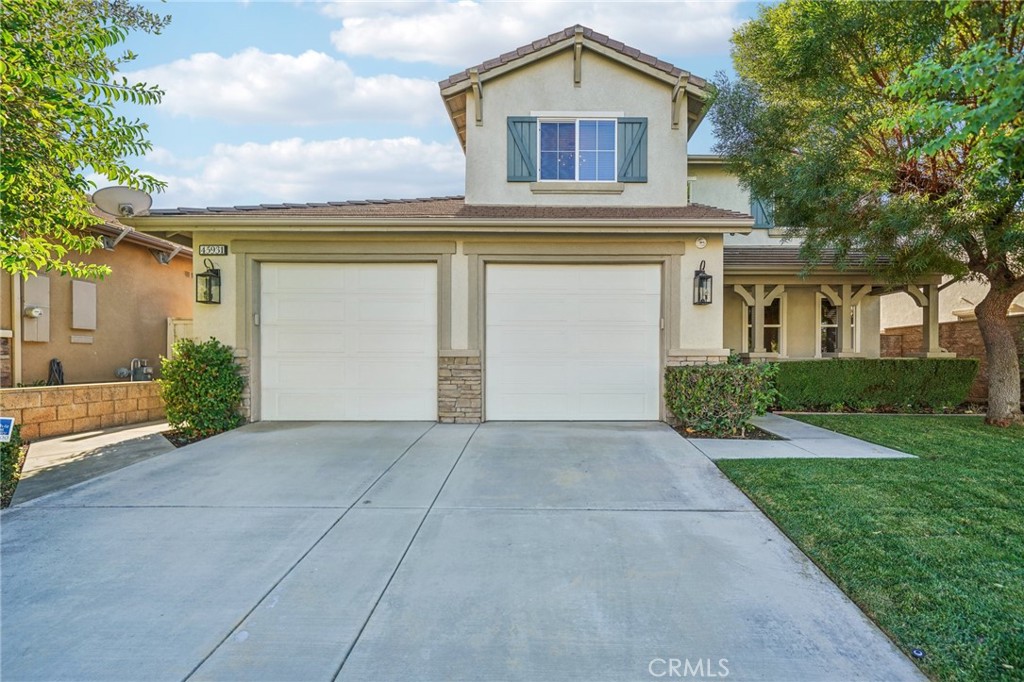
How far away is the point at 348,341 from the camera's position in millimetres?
7879

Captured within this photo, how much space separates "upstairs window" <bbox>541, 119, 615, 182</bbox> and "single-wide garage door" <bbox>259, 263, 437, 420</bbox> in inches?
110

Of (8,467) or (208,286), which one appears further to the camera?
(208,286)

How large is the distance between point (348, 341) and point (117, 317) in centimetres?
566

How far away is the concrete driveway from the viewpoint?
2.35 meters

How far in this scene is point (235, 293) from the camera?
774 centimetres

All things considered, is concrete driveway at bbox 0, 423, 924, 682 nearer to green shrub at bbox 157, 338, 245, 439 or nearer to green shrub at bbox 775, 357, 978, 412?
green shrub at bbox 157, 338, 245, 439

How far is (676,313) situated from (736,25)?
5.97 m

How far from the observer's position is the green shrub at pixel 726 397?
6840 mm

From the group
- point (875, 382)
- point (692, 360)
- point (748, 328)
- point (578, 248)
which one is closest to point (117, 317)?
point (578, 248)

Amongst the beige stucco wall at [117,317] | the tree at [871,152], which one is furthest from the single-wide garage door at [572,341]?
the beige stucco wall at [117,317]

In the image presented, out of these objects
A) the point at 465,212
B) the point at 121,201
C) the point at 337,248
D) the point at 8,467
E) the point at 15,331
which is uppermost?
the point at 465,212

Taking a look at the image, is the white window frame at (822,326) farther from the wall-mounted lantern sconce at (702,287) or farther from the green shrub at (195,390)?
the green shrub at (195,390)

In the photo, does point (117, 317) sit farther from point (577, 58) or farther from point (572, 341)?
point (577, 58)

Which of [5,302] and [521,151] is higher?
[521,151]
